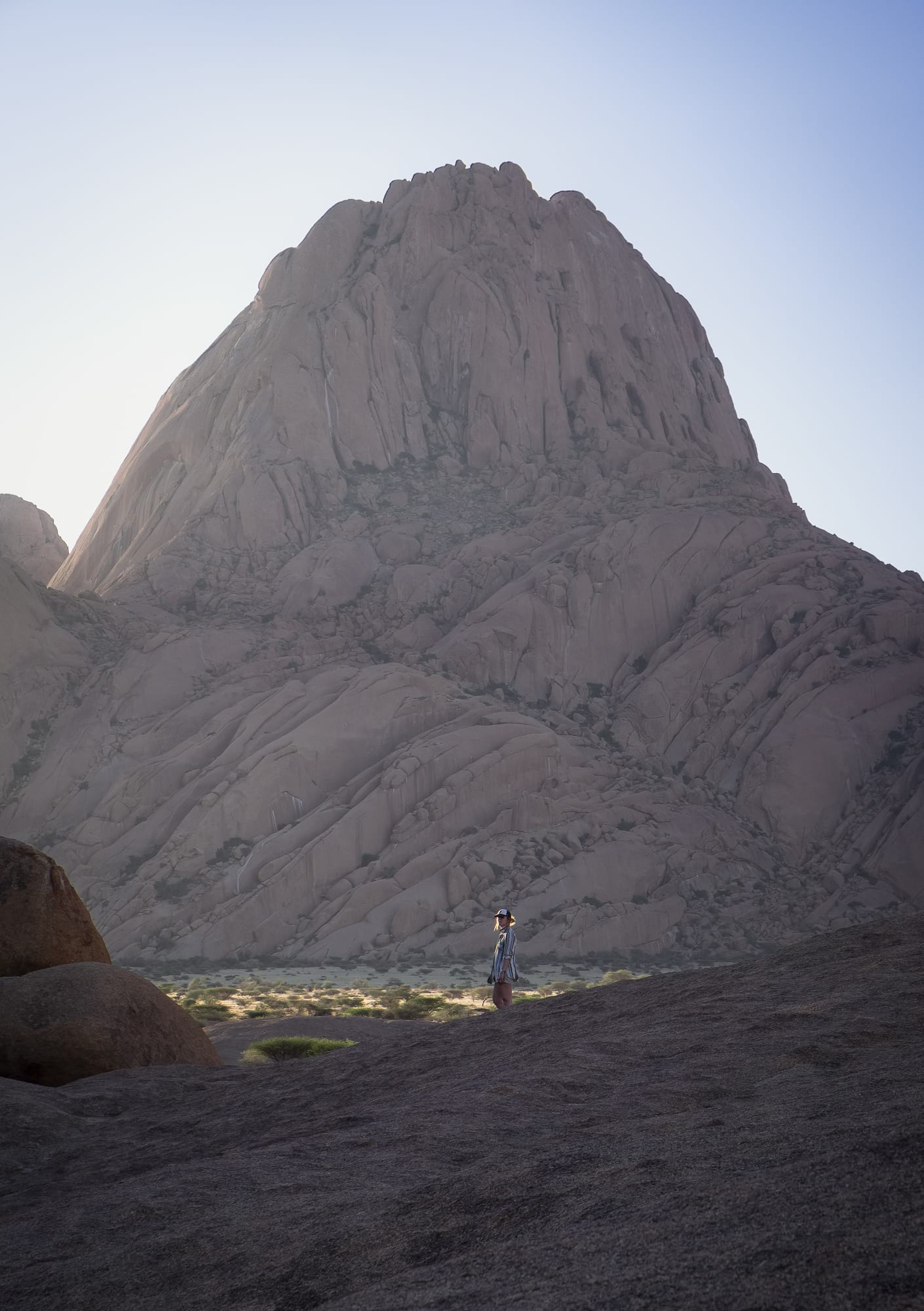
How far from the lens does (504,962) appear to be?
19.5 m

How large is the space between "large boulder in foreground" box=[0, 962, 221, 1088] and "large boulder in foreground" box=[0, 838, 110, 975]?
4.47 ft

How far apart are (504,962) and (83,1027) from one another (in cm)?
825

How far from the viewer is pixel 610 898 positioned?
4553 centimetres

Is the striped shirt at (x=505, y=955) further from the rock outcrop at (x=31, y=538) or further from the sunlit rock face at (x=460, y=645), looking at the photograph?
the rock outcrop at (x=31, y=538)

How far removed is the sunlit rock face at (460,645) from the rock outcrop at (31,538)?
953cm

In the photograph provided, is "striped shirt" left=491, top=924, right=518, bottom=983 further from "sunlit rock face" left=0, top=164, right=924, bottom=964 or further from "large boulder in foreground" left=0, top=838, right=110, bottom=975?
"sunlit rock face" left=0, top=164, right=924, bottom=964

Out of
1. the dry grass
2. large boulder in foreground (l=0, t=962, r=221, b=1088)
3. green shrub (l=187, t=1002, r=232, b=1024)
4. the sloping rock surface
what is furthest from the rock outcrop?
the sloping rock surface

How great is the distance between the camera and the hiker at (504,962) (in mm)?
19125

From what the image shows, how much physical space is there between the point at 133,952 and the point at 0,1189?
121 ft

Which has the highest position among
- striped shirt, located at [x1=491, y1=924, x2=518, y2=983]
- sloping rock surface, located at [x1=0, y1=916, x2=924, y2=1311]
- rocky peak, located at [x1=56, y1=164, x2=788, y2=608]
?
rocky peak, located at [x1=56, y1=164, x2=788, y2=608]

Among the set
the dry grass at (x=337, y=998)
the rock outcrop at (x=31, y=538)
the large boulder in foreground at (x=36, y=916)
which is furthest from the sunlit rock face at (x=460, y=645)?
the large boulder in foreground at (x=36, y=916)

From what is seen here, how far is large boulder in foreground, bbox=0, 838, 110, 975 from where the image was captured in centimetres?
1585

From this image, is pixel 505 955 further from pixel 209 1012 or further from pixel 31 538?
pixel 31 538

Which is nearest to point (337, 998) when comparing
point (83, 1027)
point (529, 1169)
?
point (83, 1027)
